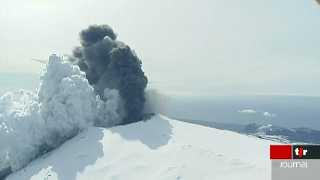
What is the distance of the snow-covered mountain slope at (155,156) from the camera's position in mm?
97625

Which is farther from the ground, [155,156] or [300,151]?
[300,151]

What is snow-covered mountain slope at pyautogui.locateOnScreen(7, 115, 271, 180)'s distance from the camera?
97625mm

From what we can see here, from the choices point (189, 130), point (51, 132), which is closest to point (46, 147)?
point (51, 132)

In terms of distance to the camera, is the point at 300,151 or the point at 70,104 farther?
the point at 70,104

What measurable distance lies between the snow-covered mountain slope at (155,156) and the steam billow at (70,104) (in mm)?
7978

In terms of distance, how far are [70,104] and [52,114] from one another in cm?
520

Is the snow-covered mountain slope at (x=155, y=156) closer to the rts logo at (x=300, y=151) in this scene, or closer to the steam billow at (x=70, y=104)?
the steam billow at (x=70, y=104)

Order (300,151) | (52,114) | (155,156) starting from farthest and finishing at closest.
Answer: (52,114) < (155,156) < (300,151)

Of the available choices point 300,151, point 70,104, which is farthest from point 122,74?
point 300,151

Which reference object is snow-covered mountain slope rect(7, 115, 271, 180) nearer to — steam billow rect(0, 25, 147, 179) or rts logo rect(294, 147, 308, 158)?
steam billow rect(0, 25, 147, 179)

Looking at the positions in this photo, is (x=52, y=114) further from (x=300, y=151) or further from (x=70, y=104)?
(x=300, y=151)

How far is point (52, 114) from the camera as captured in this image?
473ft

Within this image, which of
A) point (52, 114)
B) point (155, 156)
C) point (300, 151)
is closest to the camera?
point (300, 151)

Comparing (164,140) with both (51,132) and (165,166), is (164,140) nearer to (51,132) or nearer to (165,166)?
(165,166)
